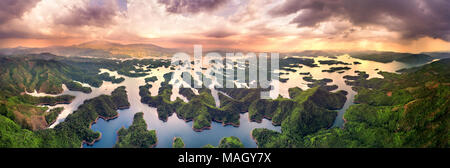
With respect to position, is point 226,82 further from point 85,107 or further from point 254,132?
point 85,107

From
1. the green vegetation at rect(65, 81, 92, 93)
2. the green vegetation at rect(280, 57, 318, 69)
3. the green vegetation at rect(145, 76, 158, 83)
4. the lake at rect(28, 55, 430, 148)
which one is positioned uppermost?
the green vegetation at rect(280, 57, 318, 69)

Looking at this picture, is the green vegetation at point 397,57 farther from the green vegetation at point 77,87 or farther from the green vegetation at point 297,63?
the green vegetation at point 77,87

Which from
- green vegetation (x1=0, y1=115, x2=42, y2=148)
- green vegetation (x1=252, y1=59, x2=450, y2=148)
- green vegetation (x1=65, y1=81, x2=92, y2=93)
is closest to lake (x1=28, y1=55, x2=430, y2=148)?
green vegetation (x1=65, y1=81, x2=92, y2=93)

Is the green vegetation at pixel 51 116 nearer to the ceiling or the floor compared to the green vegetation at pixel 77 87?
nearer to the floor

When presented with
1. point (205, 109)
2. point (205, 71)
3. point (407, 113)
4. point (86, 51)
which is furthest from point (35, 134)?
point (86, 51)

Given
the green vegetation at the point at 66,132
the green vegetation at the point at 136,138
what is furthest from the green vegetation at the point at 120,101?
the green vegetation at the point at 136,138

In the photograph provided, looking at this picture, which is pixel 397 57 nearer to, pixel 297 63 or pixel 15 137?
pixel 297 63

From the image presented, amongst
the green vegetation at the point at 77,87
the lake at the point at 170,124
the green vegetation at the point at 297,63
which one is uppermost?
the green vegetation at the point at 297,63

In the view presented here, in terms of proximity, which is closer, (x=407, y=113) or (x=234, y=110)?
(x=407, y=113)

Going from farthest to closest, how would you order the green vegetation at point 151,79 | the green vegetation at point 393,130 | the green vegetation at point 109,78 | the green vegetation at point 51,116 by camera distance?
the green vegetation at point 151,79
the green vegetation at point 109,78
the green vegetation at point 51,116
the green vegetation at point 393,130

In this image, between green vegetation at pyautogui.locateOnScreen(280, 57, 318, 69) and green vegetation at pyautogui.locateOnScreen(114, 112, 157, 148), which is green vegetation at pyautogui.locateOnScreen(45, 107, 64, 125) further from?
green vegetation at pyautogui.locateOnScreen(280, 57, 318, 69)

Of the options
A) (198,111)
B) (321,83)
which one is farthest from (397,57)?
(198,111)
